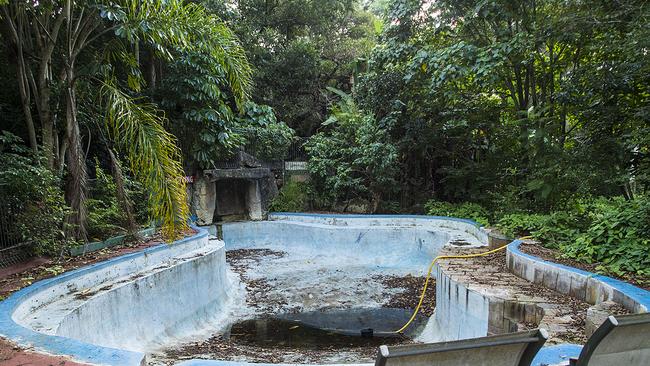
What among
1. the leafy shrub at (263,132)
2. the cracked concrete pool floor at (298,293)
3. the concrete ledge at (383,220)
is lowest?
the cracked concrete pool floor at (298,293)

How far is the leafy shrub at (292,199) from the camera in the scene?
12898mm

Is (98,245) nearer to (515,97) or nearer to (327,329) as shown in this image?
(327,329)

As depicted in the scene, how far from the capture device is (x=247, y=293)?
315 inches

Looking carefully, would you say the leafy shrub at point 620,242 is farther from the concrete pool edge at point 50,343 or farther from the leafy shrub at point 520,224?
the concrete pool edge at point 50,343

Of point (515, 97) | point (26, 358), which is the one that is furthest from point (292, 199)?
point (26, 358)

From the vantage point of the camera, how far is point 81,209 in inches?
227

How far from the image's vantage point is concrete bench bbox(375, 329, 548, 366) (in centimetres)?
150

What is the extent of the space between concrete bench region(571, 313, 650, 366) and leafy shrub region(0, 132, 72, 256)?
18.9 ft

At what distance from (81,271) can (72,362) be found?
2505 millimetres

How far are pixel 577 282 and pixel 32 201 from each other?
21.9 feet

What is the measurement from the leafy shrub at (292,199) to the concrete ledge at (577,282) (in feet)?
25.6

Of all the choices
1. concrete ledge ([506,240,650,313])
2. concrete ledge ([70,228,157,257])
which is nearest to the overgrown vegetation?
concrete ledge ([70,228,157,257])

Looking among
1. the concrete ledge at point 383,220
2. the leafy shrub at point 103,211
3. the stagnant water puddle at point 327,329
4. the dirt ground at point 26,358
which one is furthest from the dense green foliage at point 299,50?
the dirt ground at point 26,358

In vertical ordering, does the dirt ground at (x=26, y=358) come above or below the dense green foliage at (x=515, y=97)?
below
